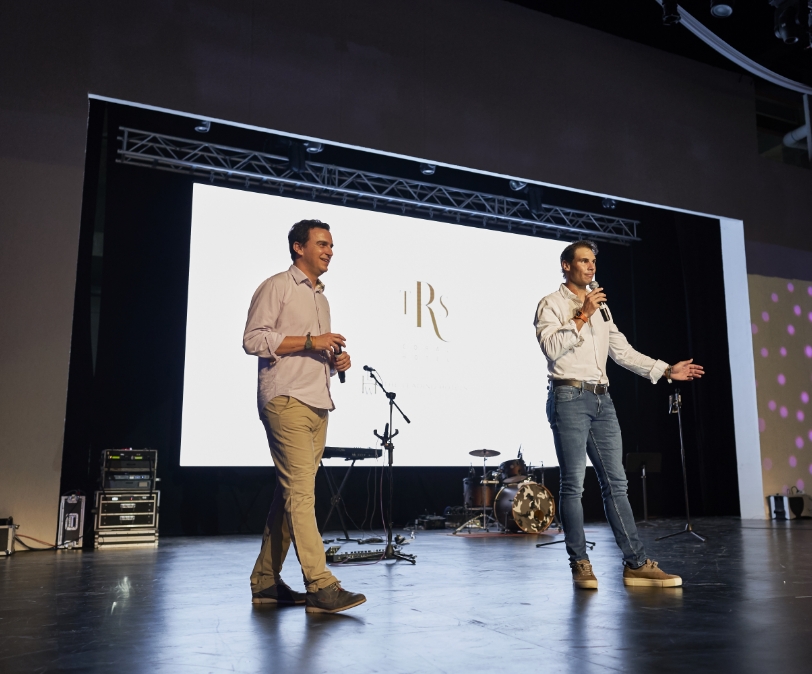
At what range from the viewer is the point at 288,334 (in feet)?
9.09

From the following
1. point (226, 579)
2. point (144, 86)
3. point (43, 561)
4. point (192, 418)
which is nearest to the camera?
point (226, 579)

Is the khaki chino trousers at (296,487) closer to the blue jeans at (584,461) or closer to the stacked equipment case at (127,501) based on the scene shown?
the blue jeans at (584,461)

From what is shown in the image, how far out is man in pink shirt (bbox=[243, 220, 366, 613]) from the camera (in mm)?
2510

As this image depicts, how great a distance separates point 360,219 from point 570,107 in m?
2.41

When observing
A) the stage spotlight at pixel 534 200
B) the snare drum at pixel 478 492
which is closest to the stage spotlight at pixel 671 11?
the stage spotlight at pixel 534 200

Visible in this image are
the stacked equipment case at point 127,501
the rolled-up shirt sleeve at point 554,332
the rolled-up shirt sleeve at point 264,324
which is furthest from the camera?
the stacked equipment case at point 127,501

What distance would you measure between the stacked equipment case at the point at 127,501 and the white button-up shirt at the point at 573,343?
12.5 feet

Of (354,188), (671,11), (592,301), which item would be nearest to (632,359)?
(592,301)

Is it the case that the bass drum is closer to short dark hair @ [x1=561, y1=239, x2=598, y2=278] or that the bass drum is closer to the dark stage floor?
the dark stage floor

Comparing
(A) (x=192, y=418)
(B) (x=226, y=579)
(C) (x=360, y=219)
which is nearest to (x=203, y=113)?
(C) (x=360, y=219)

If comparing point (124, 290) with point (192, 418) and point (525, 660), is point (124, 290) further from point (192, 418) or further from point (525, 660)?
point (525, 660)

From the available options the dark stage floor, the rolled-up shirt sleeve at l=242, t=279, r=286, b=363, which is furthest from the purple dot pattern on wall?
the rolled-up shirt sleeve at l=242, t=279, r=286, b=363

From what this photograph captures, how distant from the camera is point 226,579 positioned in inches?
137

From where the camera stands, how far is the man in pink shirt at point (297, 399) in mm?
2510
